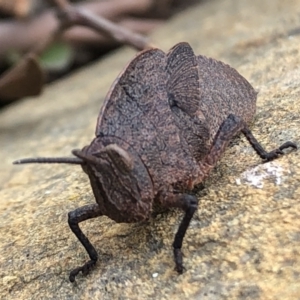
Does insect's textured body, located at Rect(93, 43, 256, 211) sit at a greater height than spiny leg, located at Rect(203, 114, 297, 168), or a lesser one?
greater

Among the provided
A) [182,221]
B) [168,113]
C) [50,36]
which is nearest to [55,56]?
[50,36]

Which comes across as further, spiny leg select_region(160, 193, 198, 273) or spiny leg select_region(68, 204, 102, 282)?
spiny leg select_region(68, 204, 102, 282)

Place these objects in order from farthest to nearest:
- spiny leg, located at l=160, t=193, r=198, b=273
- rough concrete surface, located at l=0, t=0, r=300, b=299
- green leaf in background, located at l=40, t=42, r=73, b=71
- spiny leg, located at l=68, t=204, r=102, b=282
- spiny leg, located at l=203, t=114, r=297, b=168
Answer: green leaf in background, located at l=40, t=42, r=73, b=71 → spiny leg, located at l=203, t=114, r=297, b=168 → spiny leg, located at l=68, t=204, r=102, b=282 → spiny leg, located at l=160, t=193, r=198, b=273 → rough concrete surface, located at l=0, t=0, r=300, b=299

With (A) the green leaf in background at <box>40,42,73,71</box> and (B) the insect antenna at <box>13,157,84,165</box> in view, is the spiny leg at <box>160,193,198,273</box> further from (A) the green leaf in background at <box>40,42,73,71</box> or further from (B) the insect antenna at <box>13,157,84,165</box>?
(A) the green leaf in background at <box>40,42,73,71</box>

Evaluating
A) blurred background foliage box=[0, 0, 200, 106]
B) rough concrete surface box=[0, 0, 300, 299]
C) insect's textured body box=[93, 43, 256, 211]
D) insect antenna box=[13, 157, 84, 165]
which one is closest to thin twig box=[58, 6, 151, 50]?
blurred background foliage box=[0, 0, 200, 106]

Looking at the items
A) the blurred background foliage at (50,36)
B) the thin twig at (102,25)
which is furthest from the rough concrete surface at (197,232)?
the thin twig at (102,25)

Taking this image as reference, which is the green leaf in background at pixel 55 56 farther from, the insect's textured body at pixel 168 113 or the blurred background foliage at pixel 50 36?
the insect's textured body at pixel 168 113

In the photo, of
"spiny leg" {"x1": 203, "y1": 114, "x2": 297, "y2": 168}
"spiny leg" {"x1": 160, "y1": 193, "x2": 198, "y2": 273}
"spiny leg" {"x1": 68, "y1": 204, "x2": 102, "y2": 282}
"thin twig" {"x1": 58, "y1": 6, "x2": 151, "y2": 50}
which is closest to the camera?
"spiny leg" {"x1": 160, "y1": 193, "x2": 198, "y2": 273}

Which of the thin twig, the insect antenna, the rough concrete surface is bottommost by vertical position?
the rough concrete surface

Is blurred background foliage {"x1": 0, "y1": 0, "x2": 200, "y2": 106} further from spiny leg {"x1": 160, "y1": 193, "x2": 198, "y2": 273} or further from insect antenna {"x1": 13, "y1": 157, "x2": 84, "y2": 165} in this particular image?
spiny leg {"x1": 160, "y1": 193, "x2": 198, "y2": 273}
